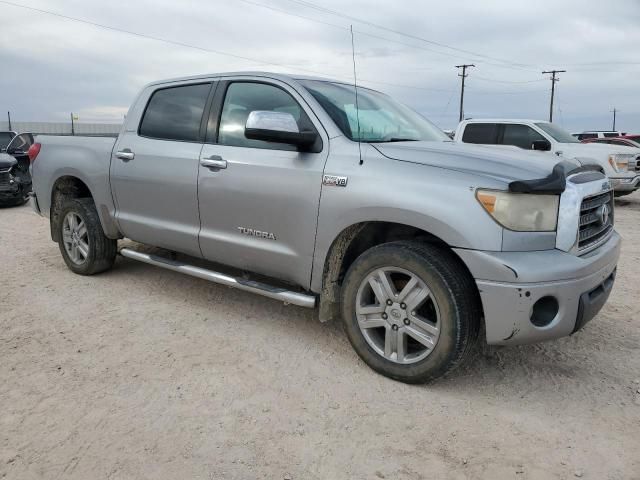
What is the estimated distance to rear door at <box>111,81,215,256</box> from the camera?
13.5 ft

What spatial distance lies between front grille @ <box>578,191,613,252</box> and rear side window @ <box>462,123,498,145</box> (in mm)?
8091

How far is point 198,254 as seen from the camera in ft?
13.8

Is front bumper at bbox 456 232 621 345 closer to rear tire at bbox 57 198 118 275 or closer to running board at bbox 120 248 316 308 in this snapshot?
running board at bbox 120 248 316 308

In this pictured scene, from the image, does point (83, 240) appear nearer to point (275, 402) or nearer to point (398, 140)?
point (275, 402)

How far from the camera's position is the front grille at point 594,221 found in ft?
9.90

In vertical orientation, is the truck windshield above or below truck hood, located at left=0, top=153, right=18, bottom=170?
above

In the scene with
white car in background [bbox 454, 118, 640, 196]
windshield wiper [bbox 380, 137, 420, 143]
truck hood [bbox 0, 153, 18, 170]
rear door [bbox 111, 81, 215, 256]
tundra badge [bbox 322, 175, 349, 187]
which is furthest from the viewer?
white car in background [bbox 454, 118, 640, 196]

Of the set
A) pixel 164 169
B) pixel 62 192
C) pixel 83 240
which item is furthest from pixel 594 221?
pixel 62 192

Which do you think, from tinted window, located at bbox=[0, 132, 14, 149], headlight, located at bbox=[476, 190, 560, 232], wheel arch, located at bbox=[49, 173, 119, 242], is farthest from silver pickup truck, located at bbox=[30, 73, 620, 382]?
tinted window, located at bbox=[0, 132, 14, 149]

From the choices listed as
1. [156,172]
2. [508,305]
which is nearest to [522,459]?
[508,305]

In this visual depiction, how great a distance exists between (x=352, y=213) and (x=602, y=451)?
5.86 ft

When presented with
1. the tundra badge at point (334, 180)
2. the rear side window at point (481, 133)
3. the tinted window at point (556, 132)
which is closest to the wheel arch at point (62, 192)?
the tundra badge at point (334, 180)

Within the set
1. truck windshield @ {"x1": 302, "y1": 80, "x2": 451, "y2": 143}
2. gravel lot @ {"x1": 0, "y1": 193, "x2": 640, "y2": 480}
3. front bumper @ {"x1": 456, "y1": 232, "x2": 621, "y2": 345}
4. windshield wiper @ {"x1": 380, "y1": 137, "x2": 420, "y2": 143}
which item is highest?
truck windshield @ {"x1": 302, "y1": 80, "x2": 451, "y2": 143}

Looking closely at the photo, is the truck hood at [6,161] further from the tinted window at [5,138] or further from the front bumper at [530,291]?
the front bumper at [530,291]
